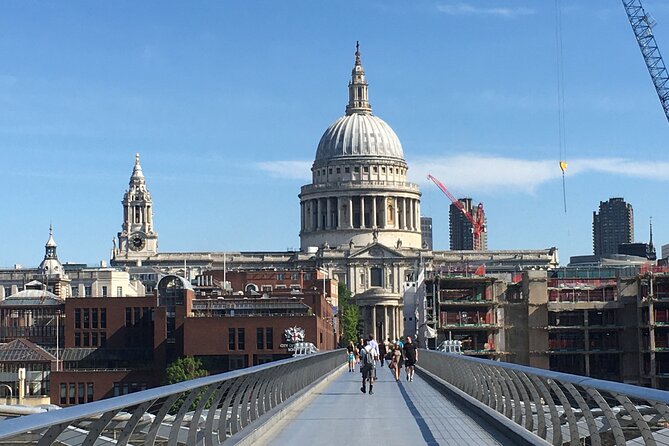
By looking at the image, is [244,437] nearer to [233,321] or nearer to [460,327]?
[233,321]

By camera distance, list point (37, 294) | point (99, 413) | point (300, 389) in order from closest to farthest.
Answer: point (99, 413) < point (300, 389) < point (37, 294)

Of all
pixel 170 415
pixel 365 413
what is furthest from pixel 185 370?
pixel 170 415

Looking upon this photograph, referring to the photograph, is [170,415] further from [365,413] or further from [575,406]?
[365,413]

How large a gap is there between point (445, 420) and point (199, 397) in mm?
11095

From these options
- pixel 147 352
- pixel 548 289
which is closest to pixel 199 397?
pixel 147 352

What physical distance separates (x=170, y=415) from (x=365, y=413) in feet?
39.7

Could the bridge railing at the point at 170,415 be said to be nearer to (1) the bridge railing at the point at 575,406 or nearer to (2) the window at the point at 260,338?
(1) the bridge railing at the point at 575,406

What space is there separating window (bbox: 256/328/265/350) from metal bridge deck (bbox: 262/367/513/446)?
8206 centimetres

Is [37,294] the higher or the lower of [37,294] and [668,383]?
the higher

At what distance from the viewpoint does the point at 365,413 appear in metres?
30.1

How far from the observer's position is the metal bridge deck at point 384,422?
22688mm

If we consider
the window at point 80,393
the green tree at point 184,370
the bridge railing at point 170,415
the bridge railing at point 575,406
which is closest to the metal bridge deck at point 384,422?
the bridge railing at point 575,406

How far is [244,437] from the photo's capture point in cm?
2081

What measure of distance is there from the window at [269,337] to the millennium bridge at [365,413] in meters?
78.8
